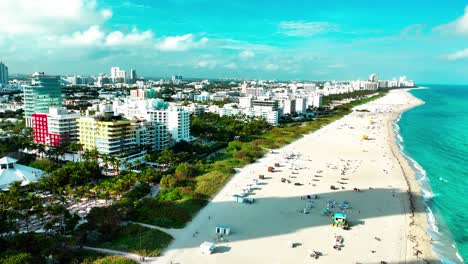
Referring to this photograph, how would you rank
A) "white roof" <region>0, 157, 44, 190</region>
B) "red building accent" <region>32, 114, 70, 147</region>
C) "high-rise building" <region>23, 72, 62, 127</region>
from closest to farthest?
"white roof" <region>0, 157, 44, 190</region>, "red building accent" <region>32, 114, 70, 147</region>, "high-rise building" <region>23, 72, 62, 127</region>

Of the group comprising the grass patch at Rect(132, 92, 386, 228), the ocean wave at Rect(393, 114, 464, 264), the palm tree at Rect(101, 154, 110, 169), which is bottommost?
the ocean wave at Rect(393, 114, 464, 264)

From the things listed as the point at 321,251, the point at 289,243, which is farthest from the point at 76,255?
the point at 321,251

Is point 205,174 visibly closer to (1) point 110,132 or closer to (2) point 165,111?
(1) point 110,132

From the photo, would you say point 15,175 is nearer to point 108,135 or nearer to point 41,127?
point 108,135

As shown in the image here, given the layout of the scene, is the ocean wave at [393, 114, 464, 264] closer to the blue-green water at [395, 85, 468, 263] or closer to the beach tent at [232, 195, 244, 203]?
the blue-green water at [395, 85, 468, 263]

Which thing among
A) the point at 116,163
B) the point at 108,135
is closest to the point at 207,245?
the point at 116,163

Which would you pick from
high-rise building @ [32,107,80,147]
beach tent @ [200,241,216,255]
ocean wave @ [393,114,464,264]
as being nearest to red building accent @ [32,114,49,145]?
high-rise building @ [32,107,80,147]
